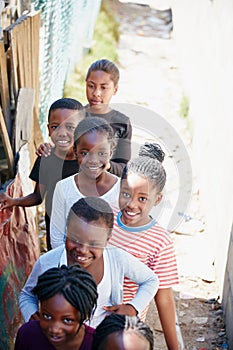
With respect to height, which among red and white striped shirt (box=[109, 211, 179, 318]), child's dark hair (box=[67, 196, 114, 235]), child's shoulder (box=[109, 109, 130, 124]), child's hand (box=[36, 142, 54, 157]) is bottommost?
red and white striped shirt (box=[109, 211, 179, 318])

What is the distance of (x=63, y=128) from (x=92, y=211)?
977 mm

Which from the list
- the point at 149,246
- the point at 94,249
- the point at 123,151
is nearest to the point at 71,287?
the point at 94,249

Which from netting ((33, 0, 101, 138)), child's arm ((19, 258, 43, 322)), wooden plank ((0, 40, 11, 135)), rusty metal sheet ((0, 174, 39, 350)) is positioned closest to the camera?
child's arm ((19, 258, 43, 322))

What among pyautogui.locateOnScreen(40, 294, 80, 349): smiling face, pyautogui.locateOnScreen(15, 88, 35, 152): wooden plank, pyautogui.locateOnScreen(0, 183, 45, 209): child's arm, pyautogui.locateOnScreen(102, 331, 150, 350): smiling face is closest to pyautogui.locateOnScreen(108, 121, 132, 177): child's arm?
pyautogui.locateOnScreen(0, 183, 45, 209): child's arm

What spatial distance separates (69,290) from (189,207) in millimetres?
4247

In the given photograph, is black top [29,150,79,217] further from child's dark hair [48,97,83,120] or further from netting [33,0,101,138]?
netting [33,0,101,138]

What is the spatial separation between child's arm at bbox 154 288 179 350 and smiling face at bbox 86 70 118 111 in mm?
1479

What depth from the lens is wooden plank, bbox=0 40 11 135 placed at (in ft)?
14.2

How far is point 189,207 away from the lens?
251 inches

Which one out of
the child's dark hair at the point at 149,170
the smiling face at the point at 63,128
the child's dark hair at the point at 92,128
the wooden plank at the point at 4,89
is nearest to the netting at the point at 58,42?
the wooden plank at the point at 4,89

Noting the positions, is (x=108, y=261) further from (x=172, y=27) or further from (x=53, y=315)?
(x=172, y=27)

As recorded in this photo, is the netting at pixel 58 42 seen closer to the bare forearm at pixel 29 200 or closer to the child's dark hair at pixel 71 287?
the bare forearm at pixel 29 200

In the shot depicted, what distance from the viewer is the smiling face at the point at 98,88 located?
13.1 feet

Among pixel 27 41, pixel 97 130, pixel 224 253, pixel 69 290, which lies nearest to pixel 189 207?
pixel 224 253
